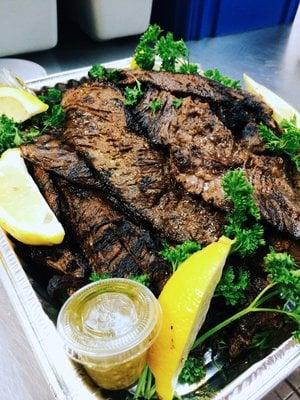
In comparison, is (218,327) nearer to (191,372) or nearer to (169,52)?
(191,372)

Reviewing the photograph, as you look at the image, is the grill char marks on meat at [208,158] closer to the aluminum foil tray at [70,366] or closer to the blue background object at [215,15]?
the aluminum foil tray at [70,366]

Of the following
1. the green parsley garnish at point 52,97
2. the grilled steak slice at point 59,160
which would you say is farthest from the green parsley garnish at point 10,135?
the green parsley garnish at point 52,97

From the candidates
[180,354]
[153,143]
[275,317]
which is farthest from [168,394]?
[153,143]

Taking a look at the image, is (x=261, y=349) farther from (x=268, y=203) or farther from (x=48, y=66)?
(x=48, y=66)

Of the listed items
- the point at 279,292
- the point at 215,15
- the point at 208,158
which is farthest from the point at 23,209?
the point at 215,15

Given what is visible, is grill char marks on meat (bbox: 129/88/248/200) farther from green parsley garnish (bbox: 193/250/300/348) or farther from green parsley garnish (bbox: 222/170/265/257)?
green parsley garnish (bbox: 193/250/300/348)

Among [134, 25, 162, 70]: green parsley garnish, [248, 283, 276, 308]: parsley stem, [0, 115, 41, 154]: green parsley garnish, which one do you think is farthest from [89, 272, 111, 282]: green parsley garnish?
[134, 25, 162, 70]: green parsley garnish
